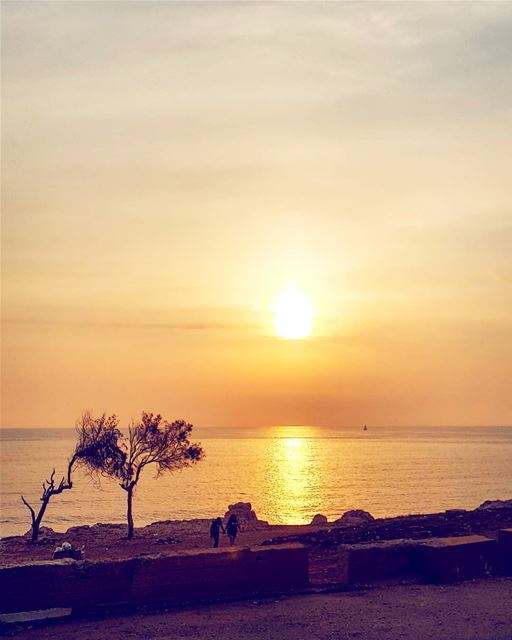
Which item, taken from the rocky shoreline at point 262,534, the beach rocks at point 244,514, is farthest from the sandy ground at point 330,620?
the beach rocks at point 244,514

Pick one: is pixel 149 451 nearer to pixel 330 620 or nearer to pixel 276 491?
pixel 330 620

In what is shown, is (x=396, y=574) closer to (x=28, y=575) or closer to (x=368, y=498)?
(x=28, y=575)

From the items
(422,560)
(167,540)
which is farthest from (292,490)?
(422,560)

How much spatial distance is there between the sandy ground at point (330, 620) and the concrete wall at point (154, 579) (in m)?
0.53

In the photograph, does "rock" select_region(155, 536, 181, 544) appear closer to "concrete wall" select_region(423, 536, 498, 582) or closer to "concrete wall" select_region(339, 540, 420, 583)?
"concrete wall" select_region(339, 540, 420, 583)

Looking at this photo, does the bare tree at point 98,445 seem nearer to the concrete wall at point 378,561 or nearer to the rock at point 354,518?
the rock at point 354,518

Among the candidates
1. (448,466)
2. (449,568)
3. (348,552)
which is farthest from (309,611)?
(448,466)

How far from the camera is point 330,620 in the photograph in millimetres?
14328

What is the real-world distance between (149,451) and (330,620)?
22.0 m

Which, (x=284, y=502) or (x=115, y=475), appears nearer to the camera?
(x=115, y=475)

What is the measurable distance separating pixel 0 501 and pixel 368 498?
4001cm

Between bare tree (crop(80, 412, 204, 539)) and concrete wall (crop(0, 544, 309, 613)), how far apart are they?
61.5 ft

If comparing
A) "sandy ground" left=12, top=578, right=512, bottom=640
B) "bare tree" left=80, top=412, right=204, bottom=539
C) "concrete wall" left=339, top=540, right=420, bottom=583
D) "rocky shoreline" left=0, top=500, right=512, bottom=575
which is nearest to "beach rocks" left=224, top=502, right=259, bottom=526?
"rocky shoreline" left=0, top=500, right=512, bottom=575

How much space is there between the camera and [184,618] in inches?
573
